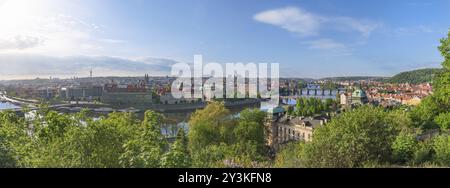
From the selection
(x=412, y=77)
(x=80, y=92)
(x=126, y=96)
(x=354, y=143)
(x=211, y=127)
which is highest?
(x=412, y=77)

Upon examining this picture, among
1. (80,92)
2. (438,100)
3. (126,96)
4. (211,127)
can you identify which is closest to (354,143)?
(438,100)

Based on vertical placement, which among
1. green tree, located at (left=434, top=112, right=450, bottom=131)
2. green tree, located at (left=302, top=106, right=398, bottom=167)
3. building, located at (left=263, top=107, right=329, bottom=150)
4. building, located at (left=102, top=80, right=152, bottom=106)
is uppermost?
green tree, located at (left=302, top=106, right=398, bottom=167)

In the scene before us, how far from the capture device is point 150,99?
180 feet

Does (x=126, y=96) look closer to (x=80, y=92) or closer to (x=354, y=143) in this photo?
(x=80, y=92)

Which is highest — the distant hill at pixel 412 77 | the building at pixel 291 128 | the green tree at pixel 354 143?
the distant hill at pixel 412 77

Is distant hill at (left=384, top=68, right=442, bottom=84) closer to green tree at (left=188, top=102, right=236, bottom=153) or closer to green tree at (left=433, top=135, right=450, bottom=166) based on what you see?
green tree at (left=188, top=102, right=236, bottom=153)

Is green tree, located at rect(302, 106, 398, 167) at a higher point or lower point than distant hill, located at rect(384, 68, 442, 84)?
lower

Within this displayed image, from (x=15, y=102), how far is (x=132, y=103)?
16686 mm

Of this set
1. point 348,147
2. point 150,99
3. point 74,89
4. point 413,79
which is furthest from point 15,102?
point 413,79

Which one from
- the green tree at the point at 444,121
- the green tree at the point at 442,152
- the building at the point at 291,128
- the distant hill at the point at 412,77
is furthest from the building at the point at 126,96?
the distant hill at the point at 412,77

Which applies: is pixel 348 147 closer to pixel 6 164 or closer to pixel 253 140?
pixel 6 164

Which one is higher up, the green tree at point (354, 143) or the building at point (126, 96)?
the green tree at point (354, 143)

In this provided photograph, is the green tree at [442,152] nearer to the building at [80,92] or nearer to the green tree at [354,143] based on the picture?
the green tree at [354,143]

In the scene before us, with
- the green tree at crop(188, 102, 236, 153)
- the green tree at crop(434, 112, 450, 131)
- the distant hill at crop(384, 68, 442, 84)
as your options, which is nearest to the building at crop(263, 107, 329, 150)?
the green tree at crop(188, 102, 236, 153)
